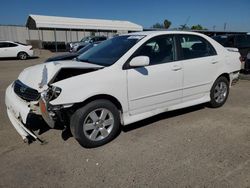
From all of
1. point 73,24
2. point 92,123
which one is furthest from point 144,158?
point 73,24

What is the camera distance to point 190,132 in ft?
13.6

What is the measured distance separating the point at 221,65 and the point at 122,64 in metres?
2.50

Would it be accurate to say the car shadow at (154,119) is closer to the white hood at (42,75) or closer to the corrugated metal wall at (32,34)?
the white hood at (42,75)

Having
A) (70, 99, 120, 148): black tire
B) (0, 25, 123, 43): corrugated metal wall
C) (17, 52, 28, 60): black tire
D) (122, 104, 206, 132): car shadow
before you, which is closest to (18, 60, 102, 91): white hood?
(70, 99, 120, 148): black tire

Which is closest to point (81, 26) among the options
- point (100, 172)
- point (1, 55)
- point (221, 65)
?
point (1, 55)

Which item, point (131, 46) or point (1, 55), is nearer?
point (131, 46)

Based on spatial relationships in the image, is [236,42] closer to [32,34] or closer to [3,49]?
[3,49]

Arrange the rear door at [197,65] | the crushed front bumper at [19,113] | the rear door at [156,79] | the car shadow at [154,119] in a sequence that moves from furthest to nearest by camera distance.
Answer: the rear door at [197,65] → the car shadow at [154,119] → the rear door at [156,79] → the crushed front bumper at [19,113]

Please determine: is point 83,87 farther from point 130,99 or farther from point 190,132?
point 190,132

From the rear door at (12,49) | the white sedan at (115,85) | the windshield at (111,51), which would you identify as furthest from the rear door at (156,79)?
the rear door at (12,49)

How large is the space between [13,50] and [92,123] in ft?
56.1

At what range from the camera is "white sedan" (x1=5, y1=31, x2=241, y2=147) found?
3418mm

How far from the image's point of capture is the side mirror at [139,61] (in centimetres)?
367

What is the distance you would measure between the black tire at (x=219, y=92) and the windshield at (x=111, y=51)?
6.86ft
